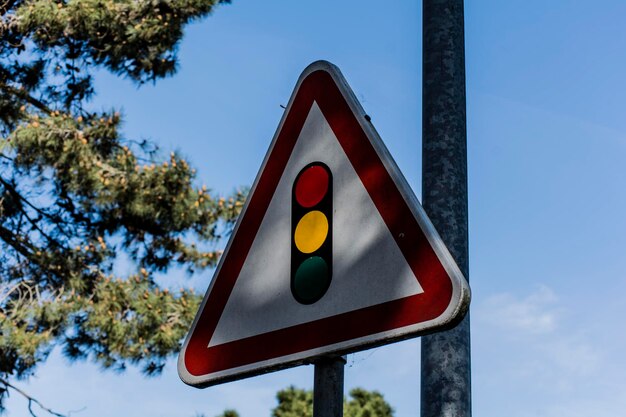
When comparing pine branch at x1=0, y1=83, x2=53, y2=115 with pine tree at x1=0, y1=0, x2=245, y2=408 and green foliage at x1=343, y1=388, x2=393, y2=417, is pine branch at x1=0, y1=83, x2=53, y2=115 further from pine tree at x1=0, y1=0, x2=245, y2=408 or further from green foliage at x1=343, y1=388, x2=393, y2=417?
green foliage at x1=343, y1=388, x2=393, y2=417

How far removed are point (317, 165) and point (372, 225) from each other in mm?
205

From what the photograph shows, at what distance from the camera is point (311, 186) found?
5.54ft

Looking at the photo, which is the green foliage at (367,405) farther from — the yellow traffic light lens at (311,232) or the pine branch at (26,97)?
the yellow traffic light lens at (311,232)

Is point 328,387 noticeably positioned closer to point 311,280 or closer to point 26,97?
point 311,280

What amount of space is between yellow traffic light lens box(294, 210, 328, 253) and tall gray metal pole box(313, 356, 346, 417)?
206 mm

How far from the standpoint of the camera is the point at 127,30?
33.4 ft

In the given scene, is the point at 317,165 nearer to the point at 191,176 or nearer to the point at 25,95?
the point at 191,176

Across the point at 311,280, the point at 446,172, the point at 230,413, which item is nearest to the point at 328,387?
the point at 311,280

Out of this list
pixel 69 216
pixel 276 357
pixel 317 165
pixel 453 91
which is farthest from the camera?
pixel 69 216

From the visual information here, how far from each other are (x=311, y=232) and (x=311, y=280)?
0.32 ft

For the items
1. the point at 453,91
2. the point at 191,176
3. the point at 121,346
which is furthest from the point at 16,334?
the point at 453,91

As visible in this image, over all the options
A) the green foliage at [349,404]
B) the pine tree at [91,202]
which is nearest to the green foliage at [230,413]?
the green foliage at [349,404]

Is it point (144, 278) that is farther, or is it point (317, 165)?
point (144, 278)

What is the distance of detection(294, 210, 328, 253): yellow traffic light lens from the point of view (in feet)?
5.29
